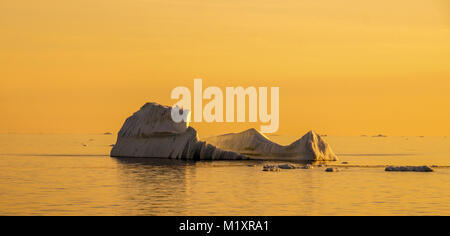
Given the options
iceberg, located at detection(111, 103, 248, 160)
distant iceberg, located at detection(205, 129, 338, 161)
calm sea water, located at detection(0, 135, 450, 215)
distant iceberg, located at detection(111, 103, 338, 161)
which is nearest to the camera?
calm sea water, located at detection(0, 135, 450, 215)

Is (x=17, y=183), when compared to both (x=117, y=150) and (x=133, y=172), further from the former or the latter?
(x=117, y=150)

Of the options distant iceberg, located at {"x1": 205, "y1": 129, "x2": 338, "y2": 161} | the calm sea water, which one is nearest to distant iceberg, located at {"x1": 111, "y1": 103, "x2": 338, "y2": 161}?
distant iceberg, located at {"x1": 205, "y1": 129, "x2": 338, "y2": 161}

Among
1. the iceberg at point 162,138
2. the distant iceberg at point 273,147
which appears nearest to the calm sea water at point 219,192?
the distant iceberg at point 273,147

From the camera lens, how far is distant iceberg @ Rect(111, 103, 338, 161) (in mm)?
73562

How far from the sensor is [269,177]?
50.6 metres

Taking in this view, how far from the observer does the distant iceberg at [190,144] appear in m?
73.6

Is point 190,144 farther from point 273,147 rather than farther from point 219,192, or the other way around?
point 219,192

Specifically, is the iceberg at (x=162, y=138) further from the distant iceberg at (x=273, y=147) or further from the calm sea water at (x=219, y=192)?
the calm sea water at (x=219, y=192)

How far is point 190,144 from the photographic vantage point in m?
74.7

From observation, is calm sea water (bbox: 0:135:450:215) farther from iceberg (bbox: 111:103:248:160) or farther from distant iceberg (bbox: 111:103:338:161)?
iceberg (bbox: 111:103:248:160)

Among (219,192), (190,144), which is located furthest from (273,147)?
(219,192)

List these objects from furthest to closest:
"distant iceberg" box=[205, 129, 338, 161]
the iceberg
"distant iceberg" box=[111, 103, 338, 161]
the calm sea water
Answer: the iceberg
"distant iceberg" box=[111, 103, 338, 161]
"distant iceberg" box=[205, 129, 338, 161]
the calm sea water
